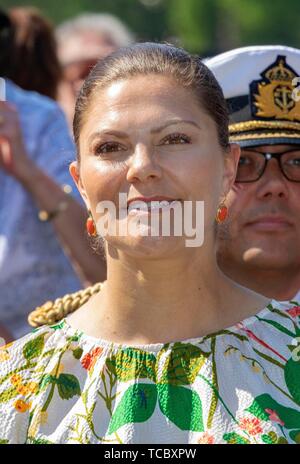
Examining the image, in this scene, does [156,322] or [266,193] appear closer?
[156,322]

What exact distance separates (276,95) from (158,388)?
3.95 ft

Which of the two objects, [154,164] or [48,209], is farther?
[48,209]

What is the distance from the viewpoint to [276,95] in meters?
3.55

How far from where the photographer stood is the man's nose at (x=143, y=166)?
2.63 meters

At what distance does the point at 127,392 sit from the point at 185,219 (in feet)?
1.31

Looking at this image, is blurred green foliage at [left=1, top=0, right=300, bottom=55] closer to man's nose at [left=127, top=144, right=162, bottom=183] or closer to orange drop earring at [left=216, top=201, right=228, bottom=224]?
orange drop earring at [left=216, top=201, right=228, bottom=224]

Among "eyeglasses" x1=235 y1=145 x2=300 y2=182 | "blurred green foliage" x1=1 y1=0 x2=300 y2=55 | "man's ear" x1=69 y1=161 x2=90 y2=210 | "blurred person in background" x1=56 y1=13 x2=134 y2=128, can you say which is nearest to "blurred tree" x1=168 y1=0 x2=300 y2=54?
"blurred green foliage" x1=1 y1=0 x2=300 y2=55

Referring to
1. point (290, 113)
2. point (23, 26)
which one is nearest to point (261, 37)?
point (23, 26)

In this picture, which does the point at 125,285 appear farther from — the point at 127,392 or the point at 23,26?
the point at 23,26

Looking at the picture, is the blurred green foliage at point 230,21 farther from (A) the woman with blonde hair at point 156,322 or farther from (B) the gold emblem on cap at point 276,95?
(A) the woman with blonde hair at point 156,322

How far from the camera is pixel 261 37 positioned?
22.4 meters

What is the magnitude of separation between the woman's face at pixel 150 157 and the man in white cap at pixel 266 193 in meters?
0.70

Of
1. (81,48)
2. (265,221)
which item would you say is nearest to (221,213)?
(265,221)

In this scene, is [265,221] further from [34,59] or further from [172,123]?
[34,59]
